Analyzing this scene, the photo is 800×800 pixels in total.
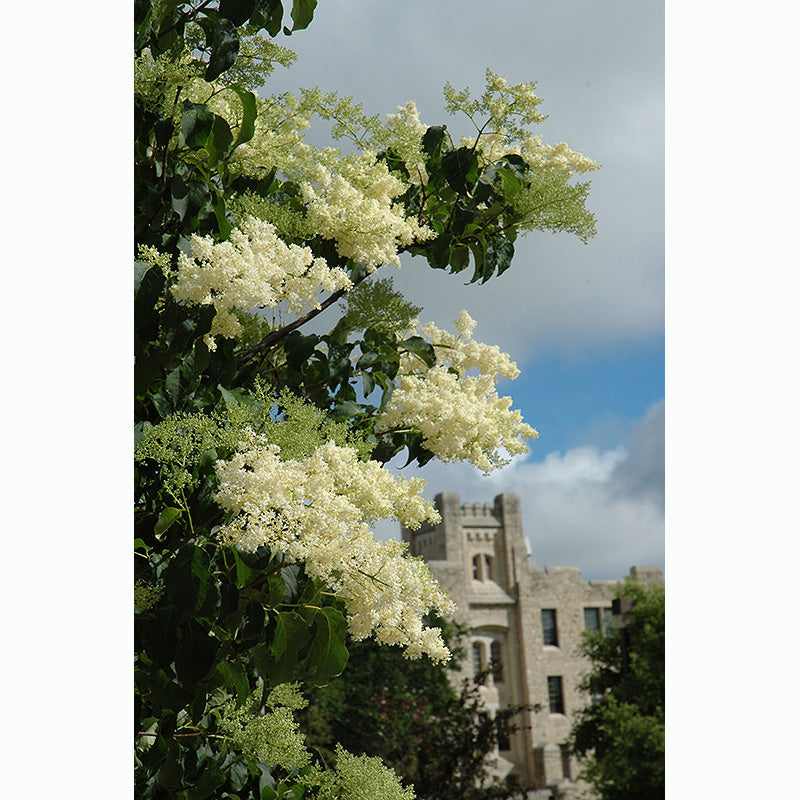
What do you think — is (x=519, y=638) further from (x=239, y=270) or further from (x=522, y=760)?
(x=239, y=270)

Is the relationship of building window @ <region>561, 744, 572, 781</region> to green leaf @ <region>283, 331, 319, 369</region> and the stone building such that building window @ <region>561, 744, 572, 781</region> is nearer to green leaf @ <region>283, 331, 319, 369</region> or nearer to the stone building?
the stone building

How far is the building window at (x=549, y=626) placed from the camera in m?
20.6

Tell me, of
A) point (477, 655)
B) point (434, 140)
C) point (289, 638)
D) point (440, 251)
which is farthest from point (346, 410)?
point (477, 655)

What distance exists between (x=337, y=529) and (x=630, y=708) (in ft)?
42.9

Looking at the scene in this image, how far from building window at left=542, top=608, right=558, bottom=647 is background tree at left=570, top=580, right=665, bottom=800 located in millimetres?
4861

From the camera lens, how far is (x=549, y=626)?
68.1 feet

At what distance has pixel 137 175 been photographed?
1.66 m

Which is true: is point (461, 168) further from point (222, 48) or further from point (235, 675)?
point (235, 675)

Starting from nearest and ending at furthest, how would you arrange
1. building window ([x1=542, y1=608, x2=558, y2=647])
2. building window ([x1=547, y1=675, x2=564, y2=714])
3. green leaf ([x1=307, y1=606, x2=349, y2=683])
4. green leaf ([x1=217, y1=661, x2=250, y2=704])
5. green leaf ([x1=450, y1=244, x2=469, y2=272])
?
green leaf ([x1=307, y1=606, x2=349, y2=683]) < green leaf ([x1=217, y1=661, x2=250, y2=704]) < green leaf ([x1=450, y1=244, x2=469, y2=272]) < building window ([x1=547, y1=675, x2=564, y2=714]) < building window ([x1=542, y1=608, x2=558, y2=647])

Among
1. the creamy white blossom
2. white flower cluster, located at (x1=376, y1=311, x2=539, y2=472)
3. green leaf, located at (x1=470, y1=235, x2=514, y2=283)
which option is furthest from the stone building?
the creamy white blossom

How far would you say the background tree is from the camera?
12.7 metres

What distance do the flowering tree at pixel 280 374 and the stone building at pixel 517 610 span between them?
56.5 ft
